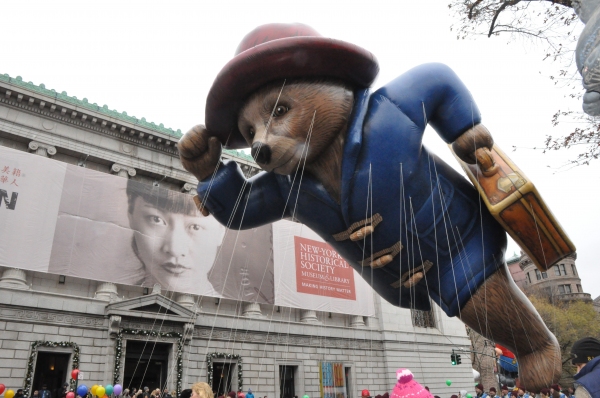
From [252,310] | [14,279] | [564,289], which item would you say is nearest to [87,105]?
[14,279]

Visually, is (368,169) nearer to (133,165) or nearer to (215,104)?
(215,104)

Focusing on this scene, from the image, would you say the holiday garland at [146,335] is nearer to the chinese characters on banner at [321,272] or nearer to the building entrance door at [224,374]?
the building entrance door at [224,374]

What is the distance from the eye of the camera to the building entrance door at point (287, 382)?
1878 cm

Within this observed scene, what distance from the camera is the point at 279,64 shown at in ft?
8.77

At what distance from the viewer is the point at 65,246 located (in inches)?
573

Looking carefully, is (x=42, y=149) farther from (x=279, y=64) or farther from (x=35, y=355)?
(x=279, y=64)

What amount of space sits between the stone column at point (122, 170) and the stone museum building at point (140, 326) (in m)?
0.04

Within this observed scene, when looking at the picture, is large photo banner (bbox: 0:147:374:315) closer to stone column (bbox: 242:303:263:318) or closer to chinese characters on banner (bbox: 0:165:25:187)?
chinese characters on banner (bbox: 0:165:25:187)

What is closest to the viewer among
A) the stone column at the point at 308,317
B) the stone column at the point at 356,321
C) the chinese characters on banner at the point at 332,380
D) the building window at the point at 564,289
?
the chinese characters on banner at the point at 332,380

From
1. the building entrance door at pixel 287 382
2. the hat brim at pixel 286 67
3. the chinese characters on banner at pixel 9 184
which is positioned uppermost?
the chinese characters on banner at pixel 9 184

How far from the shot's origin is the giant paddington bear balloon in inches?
106

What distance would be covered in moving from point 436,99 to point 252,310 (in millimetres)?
17033

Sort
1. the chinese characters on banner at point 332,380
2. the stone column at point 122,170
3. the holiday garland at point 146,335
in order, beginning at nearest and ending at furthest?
the holiday garland at point 146,335 < the stone column at point 122,170 < the chinese characters on banner at point 332,380

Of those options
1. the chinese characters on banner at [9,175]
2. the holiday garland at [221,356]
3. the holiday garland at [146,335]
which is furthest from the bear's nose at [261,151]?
the holiday garland at [221,356]
